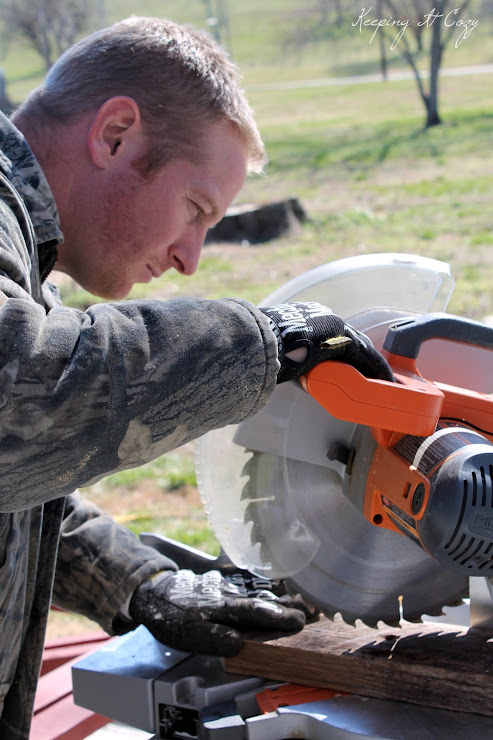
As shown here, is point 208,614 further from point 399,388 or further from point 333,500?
point 399,388

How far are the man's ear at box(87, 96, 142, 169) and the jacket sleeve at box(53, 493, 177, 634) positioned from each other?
77cm

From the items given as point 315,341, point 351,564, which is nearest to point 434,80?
point 351,564

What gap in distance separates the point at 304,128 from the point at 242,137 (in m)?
16.9

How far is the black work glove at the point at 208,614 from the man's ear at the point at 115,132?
84cm

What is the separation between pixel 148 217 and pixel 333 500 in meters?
0.66

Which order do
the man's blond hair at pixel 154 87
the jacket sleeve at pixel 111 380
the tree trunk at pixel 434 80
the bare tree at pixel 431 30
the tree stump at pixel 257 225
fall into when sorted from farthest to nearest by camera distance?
the tree trunk at pixel 434 80 → the bare tree at pixel 431 30 → the tree stump at pixel 257 225 → the man's blond hair at pixel 154 87 → the jacket sleeve at pixel 111 380

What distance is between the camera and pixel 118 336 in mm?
1025

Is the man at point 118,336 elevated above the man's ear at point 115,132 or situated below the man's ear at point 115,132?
below

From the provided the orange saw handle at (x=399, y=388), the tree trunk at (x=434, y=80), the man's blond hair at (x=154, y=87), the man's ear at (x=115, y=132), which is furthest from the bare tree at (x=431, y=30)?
the orange saw handle at (x=399, y=388)

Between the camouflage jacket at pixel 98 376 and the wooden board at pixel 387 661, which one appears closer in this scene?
the camouflage jacket at pixel 98 376

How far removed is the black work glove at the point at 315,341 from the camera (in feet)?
3.86

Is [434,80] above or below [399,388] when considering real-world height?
above

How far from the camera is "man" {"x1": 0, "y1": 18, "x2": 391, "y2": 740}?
1000 millimetres

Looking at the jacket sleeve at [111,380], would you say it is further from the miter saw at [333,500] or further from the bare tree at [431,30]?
the bare tree at [431,30]
